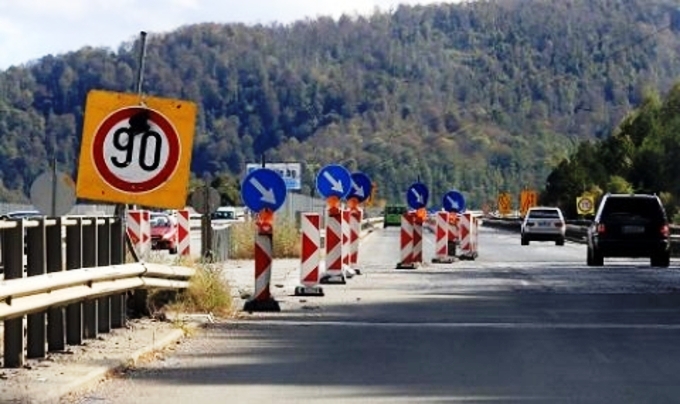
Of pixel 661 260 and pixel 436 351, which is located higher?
pixel 436 351

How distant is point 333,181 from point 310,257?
565cm

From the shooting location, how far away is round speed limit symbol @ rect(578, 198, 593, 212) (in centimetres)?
7456

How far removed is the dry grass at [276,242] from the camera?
4175 centimetres

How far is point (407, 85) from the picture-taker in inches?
7101

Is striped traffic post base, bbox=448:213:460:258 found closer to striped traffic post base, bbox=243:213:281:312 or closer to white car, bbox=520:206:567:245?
white car, bbox=520:206:567:245

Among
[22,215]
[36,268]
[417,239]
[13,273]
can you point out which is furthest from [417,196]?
[13,273]

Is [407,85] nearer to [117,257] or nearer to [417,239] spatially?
[417,239]

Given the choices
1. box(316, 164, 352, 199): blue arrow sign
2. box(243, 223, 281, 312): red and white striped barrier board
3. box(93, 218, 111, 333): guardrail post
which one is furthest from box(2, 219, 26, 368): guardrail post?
box(316, 164, 352, 199): blue arrow sign

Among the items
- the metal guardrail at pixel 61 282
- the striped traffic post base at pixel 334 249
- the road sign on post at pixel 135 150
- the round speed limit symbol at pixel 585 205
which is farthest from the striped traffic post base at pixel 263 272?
the round speed limit symbol at pixel 585 205

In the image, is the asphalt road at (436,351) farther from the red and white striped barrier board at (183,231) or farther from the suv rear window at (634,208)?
the suv rear window at (634,208)

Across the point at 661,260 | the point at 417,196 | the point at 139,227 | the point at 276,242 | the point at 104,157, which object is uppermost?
the point at 104,157

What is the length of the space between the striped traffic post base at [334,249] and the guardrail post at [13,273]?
14.3m

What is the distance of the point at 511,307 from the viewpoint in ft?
70.1

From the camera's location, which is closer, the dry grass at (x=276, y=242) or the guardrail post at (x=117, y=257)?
the guardrail post at (x=117, y=257)
